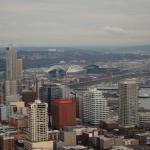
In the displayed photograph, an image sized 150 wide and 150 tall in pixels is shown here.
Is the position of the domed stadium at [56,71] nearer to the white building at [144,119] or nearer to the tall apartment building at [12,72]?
the tall apartment building at [12,72]

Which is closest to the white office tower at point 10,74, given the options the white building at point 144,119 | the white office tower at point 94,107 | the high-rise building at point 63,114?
the white office tower at point 94,107

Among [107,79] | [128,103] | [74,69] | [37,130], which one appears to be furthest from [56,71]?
[37,130]

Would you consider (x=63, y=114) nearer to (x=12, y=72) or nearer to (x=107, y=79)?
(x=107, y=79)

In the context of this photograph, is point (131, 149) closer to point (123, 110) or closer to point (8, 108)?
point (123, 110)

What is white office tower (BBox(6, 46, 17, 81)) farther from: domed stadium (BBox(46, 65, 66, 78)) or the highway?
the highway

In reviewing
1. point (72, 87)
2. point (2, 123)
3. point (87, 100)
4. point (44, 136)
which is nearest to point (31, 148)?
point (44, 136)

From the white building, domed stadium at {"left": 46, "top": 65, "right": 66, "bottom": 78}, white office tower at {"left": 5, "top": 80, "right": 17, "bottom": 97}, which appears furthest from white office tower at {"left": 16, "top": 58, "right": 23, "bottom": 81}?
the white building
